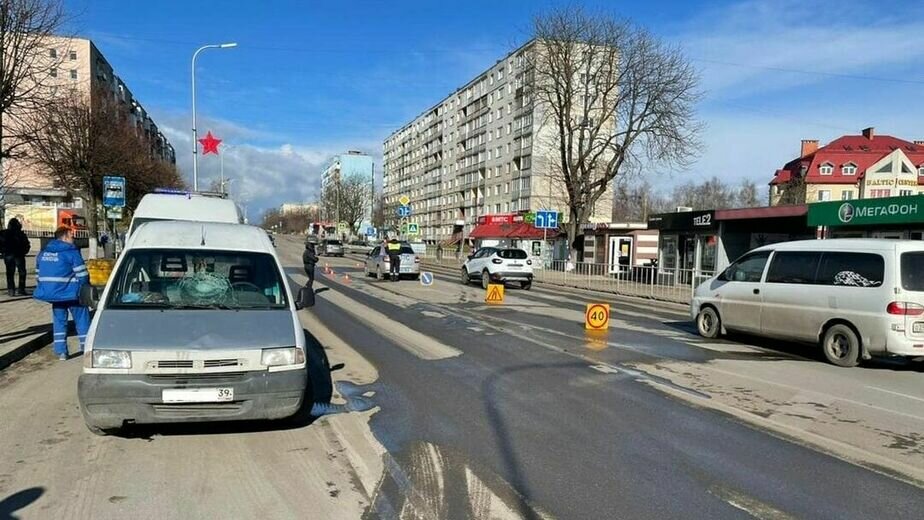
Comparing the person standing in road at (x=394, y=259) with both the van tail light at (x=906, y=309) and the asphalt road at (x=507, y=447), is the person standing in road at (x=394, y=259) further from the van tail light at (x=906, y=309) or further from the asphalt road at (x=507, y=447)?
the van tail light at (x=906, y=309)

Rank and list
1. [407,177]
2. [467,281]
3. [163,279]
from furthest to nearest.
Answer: [407,177] < [467,281] < [163,279]

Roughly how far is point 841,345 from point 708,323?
9.18 feet

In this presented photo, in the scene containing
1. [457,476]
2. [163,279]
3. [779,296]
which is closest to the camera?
[457,476]

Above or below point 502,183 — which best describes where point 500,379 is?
below

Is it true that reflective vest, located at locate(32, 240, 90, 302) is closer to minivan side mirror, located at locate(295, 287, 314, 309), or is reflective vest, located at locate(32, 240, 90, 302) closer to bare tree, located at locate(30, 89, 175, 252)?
minivan side mirror, located at locate(295, 287, 314, 309)

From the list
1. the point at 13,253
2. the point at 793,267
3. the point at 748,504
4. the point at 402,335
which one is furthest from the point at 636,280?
the point at 748,504

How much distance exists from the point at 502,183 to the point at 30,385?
254ft

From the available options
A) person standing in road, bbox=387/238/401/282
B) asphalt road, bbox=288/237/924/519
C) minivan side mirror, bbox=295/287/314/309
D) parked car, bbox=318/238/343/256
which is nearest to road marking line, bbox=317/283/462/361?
asphalt road, bbox=288/237/924/519

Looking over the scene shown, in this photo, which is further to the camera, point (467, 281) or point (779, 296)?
point (467, 281)

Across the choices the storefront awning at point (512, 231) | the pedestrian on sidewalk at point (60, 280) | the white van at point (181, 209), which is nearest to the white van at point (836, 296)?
the white van at point (181, 209)

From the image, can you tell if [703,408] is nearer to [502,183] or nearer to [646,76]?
[646,76]

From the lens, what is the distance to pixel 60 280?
8.47m

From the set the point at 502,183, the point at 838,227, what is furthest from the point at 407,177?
the point at 838,227

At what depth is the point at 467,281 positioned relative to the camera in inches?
1051
